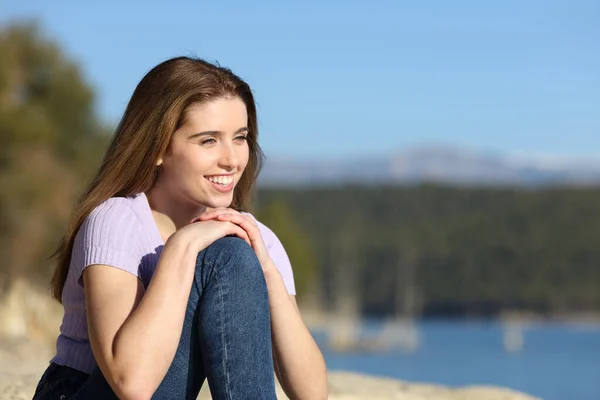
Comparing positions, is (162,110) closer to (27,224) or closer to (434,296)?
(27,224)

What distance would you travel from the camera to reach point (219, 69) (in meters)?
2.72

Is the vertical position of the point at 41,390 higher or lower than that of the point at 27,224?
higher

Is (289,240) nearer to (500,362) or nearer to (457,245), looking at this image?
(500,362)

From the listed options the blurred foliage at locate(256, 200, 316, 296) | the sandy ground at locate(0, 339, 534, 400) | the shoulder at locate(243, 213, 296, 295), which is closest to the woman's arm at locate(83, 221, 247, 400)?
the shoulder at locate(243, 213, 296, 295)

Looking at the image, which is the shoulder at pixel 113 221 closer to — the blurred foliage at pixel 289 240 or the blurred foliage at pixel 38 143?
the blurred foliage at pixel 38 143

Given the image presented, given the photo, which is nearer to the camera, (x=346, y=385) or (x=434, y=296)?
(x=346, y=385)

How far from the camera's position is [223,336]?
7.62 feet

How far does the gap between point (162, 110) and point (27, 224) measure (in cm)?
1927

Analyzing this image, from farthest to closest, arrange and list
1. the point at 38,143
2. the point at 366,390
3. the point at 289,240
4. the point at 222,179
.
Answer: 1. the point at 289,240
2. the point at 38,143
3. the point at 366,390
4. the point at 222,179

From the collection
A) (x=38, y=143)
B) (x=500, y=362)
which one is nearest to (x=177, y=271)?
(x=38, y=143)

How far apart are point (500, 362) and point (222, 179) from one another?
4521 centimetres

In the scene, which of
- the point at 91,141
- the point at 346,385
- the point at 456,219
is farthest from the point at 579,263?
the point at 346,385

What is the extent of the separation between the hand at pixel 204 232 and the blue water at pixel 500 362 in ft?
72.2

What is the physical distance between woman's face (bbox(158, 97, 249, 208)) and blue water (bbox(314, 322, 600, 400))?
71.7 ft
